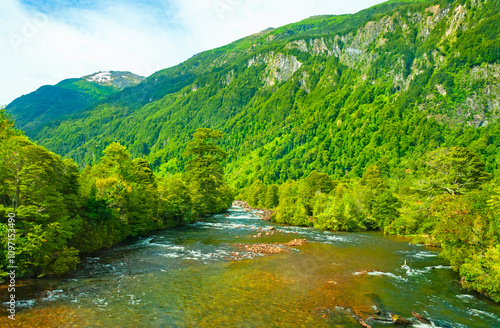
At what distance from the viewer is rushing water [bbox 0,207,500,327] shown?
53.5 feet

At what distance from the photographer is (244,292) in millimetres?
20875

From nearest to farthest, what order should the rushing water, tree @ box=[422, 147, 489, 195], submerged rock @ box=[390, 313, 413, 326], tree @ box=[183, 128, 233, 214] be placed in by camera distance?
1. the rushing water
2. submerged rock @ box=[390, 313, 413, 326]
3. tree @ box=[422, 147, 489, 195]
4. tree @ box=[183, 128, 233, 214]

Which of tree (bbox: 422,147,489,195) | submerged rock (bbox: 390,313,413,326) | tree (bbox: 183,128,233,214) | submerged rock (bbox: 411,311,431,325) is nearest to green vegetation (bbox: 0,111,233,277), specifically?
tree (bbox: 183,128,233,214)

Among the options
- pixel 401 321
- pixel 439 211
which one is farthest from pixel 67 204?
pixel 439 211

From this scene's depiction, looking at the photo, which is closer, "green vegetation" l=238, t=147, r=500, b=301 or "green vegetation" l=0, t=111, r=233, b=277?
"green vegetation" l=0, t=111, r=233, b=277

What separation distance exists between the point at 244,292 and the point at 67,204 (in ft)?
69.6

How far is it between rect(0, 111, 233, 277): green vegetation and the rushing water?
7.37 feet

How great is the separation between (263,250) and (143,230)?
2178cm

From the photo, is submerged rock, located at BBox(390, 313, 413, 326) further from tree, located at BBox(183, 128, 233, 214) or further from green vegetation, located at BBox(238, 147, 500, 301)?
tree, located at BBox(183, 128, 233, 214)

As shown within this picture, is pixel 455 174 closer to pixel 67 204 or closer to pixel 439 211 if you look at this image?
pixel 439 211

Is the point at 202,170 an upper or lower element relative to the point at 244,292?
upper

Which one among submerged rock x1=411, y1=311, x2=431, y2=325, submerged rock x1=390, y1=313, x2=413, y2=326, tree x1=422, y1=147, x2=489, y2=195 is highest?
tree x1=422, y1=147, x2=489, y2=195

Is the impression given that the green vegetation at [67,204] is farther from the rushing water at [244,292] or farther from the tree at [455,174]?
the tree at [455,174]

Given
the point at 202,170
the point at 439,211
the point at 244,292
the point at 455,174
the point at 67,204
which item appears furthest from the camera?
the point at 202,170
